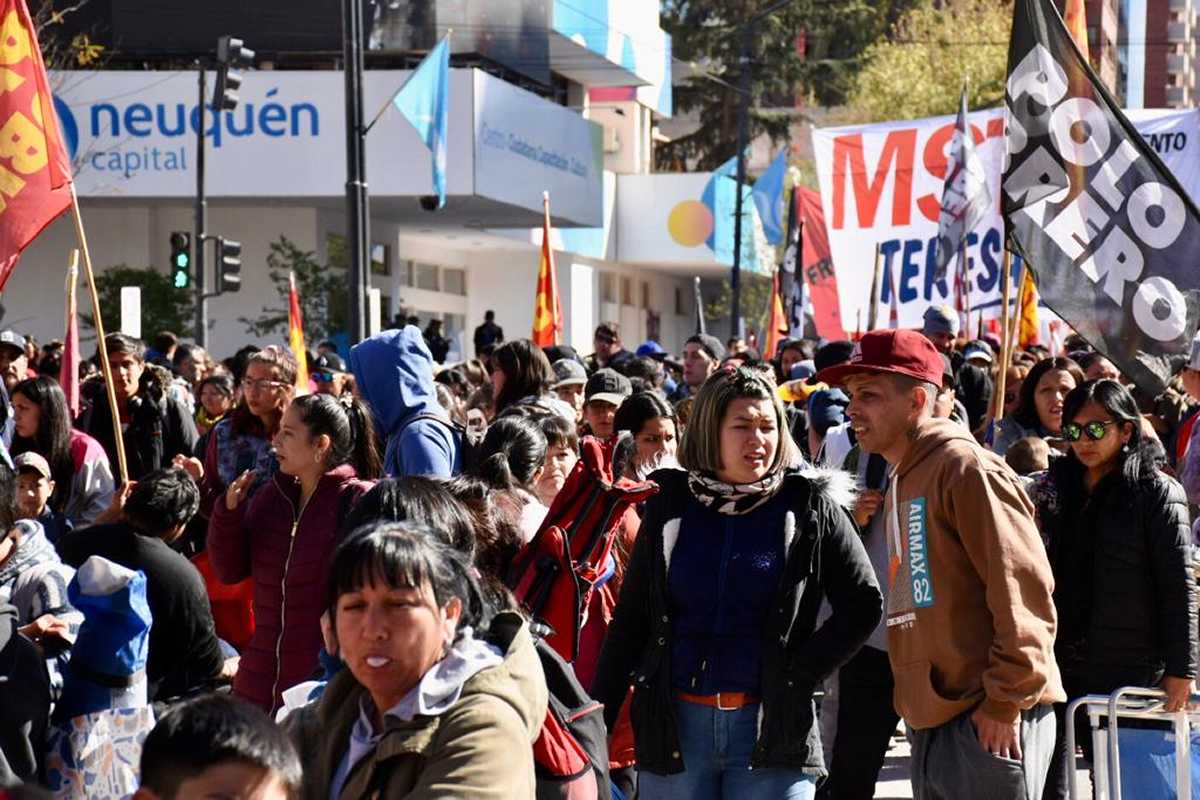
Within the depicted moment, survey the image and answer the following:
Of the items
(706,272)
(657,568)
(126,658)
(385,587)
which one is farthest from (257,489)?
(706,272)

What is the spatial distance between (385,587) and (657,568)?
1864 millimetres

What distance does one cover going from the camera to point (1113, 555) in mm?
6266

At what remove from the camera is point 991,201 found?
22.3m

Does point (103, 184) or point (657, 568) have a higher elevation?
point (103, 184)

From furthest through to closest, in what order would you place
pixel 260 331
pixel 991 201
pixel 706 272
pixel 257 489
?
pixel 706 272
pixel 260 331
pixel 991 201
pixel 257 489

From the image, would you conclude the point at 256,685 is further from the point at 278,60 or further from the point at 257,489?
the point at 278,60

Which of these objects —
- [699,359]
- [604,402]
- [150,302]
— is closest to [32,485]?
[604,402]

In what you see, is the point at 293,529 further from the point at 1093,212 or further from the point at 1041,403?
the point at 1041,403

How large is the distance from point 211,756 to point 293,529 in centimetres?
338

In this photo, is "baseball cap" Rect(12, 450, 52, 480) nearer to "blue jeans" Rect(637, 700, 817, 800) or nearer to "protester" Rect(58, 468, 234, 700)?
"protester" Rect(58, 468, 234, 700)

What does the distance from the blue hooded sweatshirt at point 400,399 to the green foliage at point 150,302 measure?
2411 centimetres

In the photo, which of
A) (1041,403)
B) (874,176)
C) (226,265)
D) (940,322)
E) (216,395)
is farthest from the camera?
(874,176)

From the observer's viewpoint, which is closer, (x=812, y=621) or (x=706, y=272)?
(x=812, y=621)

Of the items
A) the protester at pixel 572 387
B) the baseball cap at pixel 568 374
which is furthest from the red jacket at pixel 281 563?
the baseball cap at pixel 568 374
